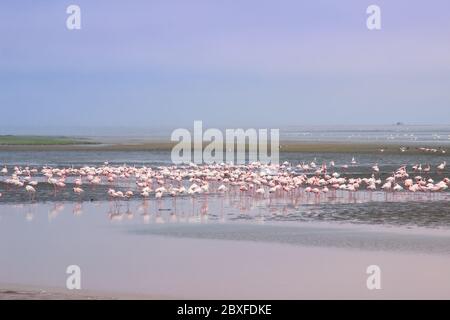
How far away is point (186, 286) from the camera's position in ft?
39.1

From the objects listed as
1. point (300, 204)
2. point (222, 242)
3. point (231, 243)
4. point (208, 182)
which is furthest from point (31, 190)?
point (231, 243)

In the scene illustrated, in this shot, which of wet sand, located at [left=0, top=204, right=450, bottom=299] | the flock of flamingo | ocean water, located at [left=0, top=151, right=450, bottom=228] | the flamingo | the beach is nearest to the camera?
wet sand, located at [left=0, top=204, right=450, bottom=299]

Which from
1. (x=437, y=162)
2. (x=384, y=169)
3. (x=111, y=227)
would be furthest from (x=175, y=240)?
(x=437, y=162)

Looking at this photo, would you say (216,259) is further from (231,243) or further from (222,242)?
(222,242)

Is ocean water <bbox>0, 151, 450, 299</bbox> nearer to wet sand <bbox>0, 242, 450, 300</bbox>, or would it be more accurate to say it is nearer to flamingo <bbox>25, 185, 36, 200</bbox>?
wet sand <bbox>0, 242, 450, 300</bbox>

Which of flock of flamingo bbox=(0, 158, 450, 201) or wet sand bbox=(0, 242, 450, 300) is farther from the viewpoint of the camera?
flock of flamingo bbox=(0, 158, 450, 201)

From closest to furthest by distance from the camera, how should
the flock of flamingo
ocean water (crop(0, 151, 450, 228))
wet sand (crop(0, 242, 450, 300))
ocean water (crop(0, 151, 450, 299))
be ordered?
wet sand (crop(0, 242, 450, 300))
ocean water (crop(0, 151, 450, 299))
ocean water (crop(0, 151, 450, 228))
the flock of flamingo

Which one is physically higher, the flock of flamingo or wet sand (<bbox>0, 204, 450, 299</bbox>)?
the flock of flamingo

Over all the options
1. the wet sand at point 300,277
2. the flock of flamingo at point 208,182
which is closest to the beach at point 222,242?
the wet sand at point 300,277

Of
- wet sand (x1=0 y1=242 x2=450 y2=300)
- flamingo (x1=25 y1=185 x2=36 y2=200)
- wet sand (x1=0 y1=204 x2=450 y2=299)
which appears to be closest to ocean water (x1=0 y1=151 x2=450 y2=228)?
flamingo (x1=25 y1=185 x2=36 y2=200)

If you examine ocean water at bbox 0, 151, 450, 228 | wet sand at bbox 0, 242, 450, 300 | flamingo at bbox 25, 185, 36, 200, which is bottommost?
wet sand at bbox 0, 242, 450, 300
